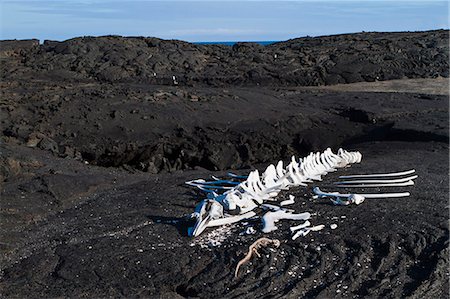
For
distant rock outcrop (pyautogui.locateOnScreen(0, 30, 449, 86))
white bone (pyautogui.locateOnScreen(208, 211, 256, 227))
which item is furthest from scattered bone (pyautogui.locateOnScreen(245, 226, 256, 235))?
distant rock outcrop (pyautogui.locateOnScreen(0, 30, 449, 86))

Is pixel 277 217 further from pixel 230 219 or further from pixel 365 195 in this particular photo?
pixel 365 195

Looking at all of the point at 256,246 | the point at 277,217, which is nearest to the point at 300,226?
the point at 277,217

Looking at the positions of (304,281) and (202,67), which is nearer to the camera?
(304,281)

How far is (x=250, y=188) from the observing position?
6.15m

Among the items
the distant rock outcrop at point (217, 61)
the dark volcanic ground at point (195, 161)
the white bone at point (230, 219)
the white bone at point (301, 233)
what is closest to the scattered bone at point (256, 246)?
the dark volcanic ground at point (195, 161)

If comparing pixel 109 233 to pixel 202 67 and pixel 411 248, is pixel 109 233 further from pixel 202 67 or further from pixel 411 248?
pixel 202 67

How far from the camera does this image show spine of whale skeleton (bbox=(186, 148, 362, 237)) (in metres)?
5.46

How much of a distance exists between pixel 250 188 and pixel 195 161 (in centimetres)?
348

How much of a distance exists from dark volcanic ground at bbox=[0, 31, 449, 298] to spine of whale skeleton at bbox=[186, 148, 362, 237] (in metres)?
0.14

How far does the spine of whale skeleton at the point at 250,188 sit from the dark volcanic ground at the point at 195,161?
0.46 ft

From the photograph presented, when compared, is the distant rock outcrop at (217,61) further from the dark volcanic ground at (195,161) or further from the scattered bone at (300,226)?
the scattered bone at (300,226)

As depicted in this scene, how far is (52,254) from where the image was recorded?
→ 16.3ft

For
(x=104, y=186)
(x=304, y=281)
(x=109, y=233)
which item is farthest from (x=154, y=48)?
(x=304, y=281)

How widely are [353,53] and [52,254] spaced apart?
13.6 meters
